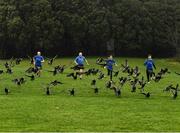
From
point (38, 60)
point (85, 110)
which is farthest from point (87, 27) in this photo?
point (85, 110)

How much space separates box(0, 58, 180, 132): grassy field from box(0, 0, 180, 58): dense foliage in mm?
46426

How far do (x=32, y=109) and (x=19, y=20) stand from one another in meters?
58.2

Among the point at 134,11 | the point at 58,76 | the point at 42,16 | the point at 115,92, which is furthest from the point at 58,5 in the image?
the point at 115,92

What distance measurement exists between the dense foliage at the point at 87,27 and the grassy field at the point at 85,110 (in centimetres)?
4643

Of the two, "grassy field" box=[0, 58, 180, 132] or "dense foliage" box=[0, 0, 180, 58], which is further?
"dense foliage" box=[0, 0, 180, 58]

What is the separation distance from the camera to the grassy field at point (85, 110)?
17.4 meters

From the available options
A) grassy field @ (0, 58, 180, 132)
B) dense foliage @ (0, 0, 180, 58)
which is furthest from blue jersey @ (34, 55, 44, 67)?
dense foliage @ (0, 0, 180, 58)

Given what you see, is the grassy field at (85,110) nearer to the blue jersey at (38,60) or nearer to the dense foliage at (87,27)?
the blue jersey at (38,60)

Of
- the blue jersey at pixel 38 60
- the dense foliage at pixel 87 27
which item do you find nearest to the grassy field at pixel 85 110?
the blue jersey at pixel 38 60

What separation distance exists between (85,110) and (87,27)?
58259mm

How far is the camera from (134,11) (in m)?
80.8

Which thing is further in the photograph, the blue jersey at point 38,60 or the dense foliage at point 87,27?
the dense foliage at point 87,27

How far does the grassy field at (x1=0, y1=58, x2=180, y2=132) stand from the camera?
17.4 m

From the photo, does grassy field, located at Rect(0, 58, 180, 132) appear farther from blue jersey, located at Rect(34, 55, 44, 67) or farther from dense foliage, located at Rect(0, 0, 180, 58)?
dense foliage, located at Rect(0, 0, 180, 58)
